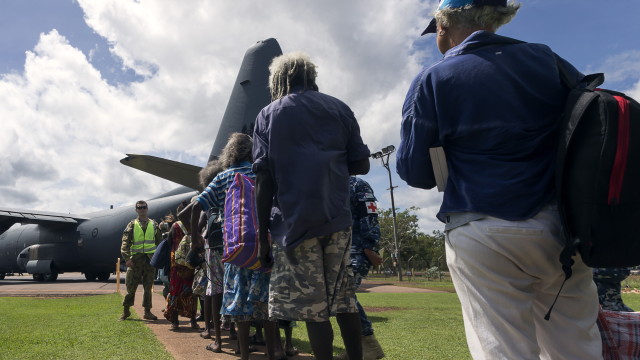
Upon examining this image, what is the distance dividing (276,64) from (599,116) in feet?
6.51

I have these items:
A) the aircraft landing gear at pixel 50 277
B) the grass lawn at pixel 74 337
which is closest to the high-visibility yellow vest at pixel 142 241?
the grass lawn at pixel 74 337

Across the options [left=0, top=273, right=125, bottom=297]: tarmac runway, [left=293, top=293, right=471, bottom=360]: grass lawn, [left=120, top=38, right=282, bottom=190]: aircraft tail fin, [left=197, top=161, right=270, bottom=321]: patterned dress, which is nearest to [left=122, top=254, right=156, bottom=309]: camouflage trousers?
[left=293, top=293, right=471, bottom=360]: grass lawn

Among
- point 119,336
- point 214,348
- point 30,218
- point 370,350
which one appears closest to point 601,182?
point 370,350

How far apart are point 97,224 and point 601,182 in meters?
23.8

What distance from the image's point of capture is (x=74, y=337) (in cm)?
529

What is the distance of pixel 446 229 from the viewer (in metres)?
1.74

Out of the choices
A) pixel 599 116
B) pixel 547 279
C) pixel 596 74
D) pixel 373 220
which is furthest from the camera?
pixel 373 220

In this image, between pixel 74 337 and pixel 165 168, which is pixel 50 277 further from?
pixel 74 337

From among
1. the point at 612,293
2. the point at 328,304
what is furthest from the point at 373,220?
the point at 612,293

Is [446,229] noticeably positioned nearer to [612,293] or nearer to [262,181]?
[262,181]

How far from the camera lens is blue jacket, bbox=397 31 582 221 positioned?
165 centimetres

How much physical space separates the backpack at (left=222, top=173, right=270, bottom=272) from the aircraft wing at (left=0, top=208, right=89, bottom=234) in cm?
2285

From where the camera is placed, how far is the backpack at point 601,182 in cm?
145

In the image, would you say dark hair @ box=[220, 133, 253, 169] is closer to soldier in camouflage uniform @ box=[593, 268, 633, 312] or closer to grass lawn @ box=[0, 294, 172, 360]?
grass lawn @ box=[0, 294, 172, 360]
